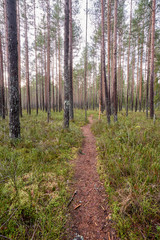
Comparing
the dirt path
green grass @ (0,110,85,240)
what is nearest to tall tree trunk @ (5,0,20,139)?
green grass @ (0,110,85,240)

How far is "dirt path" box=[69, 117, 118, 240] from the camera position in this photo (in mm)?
1766

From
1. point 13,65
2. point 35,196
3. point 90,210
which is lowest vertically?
point 90,210

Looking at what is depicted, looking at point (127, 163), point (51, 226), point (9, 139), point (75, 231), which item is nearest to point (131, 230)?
point (75, 231)

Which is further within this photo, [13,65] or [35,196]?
[13,65]

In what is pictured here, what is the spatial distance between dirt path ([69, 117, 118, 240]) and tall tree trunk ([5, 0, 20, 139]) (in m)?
3.49

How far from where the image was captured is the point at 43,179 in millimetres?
2828

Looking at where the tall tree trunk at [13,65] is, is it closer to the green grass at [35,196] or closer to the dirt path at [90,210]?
the green grass at [35,196]

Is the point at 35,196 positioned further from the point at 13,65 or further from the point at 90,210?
the point at 13,65

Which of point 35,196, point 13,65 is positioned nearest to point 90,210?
point 35,196

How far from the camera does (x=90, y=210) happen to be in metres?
2.21

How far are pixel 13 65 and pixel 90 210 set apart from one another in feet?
19.0

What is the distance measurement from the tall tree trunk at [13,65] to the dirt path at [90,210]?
349 cm

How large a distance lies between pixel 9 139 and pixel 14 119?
3.05 feet

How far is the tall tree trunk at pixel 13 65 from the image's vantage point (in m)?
4.48
